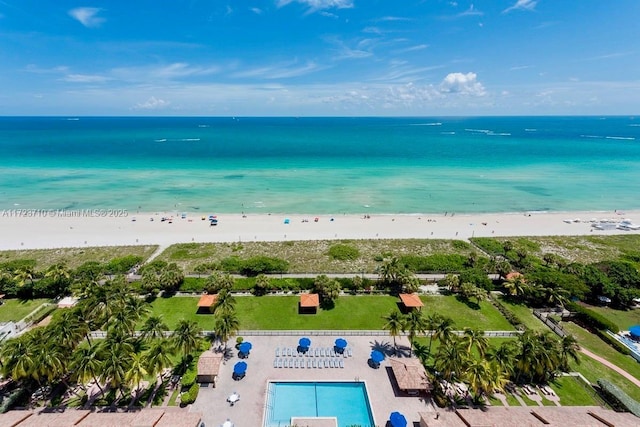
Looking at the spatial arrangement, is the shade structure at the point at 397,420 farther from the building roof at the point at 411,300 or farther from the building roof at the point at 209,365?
the building roof at the point at 411,300

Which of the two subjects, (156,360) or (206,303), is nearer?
(156,360)

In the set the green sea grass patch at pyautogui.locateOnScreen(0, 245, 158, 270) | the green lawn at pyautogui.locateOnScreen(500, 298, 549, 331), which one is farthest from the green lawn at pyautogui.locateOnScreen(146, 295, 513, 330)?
the green sea grass patch at pyautogui.locateOnScreen(0, 245, 158, 270)

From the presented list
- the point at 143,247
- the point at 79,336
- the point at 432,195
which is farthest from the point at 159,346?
the point at 432,195

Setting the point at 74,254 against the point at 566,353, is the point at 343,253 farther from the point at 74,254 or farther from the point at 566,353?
the point at 74,254

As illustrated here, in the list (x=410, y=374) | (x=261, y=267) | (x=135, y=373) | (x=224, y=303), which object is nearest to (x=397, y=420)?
(x=410, y=374)

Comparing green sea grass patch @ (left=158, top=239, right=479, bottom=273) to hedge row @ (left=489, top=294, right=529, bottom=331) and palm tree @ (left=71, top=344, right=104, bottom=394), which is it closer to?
hedge row @ (left=489, top=294, right=529, bottom=331)

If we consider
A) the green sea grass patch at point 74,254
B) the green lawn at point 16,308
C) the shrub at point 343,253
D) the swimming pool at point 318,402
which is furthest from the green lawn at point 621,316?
the green lawn at point 16,308

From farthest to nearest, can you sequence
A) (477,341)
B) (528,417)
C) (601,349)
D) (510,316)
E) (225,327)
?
(510,316)
(601,349)
(225,327)
(477,341)
(528,417)
